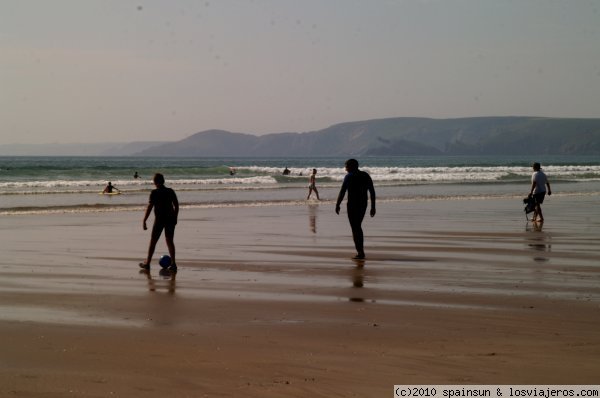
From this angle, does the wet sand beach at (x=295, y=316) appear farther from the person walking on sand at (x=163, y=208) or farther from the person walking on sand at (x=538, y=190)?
the person walking on sand at (x=538, y=190)

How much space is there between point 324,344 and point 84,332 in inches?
90.2

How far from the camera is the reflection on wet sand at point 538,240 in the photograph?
13.3 meters

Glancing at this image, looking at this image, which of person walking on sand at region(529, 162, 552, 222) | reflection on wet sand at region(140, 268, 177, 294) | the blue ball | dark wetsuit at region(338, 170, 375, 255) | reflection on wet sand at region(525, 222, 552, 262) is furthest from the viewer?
person walking on sand at region(529, 162, 552, 222)

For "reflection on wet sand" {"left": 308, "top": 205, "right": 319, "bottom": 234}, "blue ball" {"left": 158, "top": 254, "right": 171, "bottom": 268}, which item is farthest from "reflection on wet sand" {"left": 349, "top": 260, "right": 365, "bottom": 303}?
"reflection on wet sand" {"left": 308, "top": 205, "right": 319, "bottom": 234}

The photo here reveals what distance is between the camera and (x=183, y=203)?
30469mm

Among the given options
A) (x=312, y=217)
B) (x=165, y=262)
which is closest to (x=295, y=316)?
(x=165, y=262)

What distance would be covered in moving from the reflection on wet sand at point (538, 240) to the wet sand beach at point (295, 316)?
0.16 metres

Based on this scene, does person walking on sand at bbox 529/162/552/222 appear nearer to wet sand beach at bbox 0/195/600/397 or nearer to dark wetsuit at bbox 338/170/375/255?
wet sand beach at bbox 0/195/600/397

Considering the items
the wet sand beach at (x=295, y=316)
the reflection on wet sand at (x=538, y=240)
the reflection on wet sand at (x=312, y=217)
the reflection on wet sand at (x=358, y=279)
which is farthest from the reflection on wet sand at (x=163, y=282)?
the reflection on wet sand at (x=312, y=217)

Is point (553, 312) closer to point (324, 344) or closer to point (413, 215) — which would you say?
point (324, 344)

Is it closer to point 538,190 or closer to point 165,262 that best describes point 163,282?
point 165,262

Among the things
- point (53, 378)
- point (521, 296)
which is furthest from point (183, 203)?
point (53, 378)

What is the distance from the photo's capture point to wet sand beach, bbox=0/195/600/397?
5.91m

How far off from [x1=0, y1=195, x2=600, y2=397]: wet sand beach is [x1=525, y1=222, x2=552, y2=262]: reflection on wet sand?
161 millimetres
